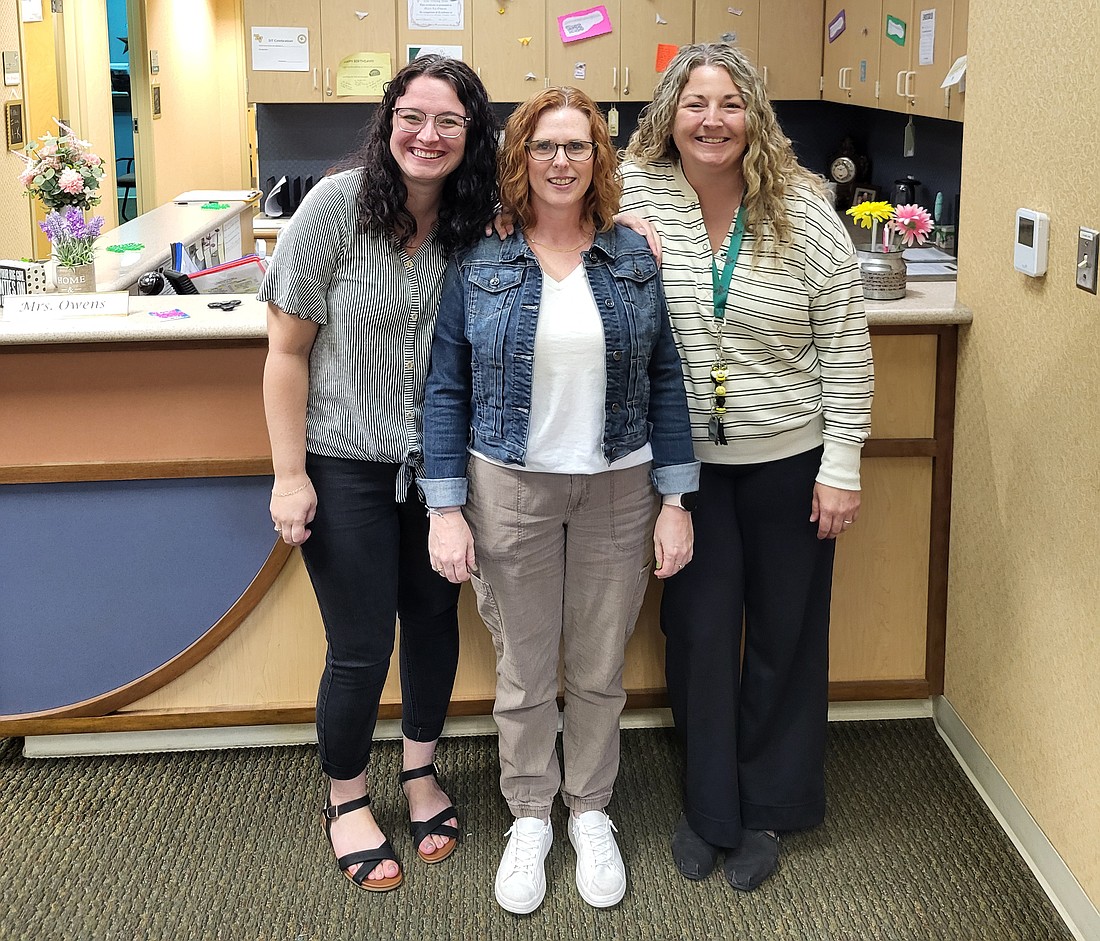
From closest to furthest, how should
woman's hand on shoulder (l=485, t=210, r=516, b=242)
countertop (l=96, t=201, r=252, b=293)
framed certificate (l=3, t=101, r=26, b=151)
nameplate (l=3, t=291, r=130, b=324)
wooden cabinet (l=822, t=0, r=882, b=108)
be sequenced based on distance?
woman's hand on shoulder (l=485, t=210, r=516, b=242)
nameplate (l=3, t=291, r=130, b=324)
countertop (l=96, t=201, r=252, b=293)
wooden cabinet (l=822, t=0, r=882, b=108)
framed certificate (l=3, t=101, r=26, b=151)

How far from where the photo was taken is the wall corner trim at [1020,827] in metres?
2.02

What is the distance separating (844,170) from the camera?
562 cm

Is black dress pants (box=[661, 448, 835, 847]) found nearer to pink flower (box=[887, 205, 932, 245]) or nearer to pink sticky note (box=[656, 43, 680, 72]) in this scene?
pink flower (box=[887, 205, 932, 245])

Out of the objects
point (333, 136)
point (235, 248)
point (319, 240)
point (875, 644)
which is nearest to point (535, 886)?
point (875, 644)

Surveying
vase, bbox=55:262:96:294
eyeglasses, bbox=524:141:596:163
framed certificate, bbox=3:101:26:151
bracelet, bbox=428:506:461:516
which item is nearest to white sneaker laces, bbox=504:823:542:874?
bracelet, bbox=428:506:461:516

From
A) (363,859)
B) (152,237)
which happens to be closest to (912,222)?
(363,859)

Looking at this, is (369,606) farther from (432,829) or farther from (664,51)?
(664,51)

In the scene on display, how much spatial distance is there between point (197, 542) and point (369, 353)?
81cm

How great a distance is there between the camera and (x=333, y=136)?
6.09 m

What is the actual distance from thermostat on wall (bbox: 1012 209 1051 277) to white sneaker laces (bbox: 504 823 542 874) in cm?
130

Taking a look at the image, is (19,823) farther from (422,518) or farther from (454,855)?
(422,518)

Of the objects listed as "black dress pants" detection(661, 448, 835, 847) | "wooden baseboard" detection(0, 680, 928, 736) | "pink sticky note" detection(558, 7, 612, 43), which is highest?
"pink sticky note" detection(558, 7, 612, 43)

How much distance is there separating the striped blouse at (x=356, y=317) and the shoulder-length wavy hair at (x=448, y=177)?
29 millimetres

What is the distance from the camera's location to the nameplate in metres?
2.41
